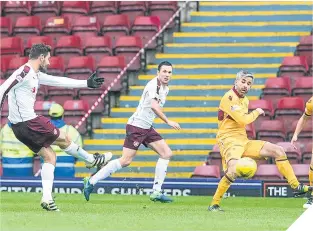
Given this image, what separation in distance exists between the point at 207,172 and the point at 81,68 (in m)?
5.05

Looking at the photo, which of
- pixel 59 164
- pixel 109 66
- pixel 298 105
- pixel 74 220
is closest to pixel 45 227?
pixel 74 220

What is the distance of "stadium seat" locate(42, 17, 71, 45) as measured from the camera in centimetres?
2544

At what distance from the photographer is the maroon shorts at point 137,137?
1672cm

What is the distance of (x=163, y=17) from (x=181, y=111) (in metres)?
3.15

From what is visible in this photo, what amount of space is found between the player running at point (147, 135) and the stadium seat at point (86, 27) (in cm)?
852

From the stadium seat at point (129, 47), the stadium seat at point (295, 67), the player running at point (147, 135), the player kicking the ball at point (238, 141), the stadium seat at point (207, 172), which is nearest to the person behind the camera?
the player kicking the ball at point (238, 141)

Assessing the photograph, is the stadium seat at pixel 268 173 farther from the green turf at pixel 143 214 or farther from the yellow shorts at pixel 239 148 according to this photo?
the yellow shorts at pixel 239 148

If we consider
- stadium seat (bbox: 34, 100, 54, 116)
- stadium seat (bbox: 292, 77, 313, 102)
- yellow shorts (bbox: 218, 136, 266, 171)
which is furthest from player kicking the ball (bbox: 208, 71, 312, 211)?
stadium seat (bbox: 34, 100, 54, 116)

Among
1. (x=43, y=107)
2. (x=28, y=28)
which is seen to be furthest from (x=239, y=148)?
(x=28, y=28)

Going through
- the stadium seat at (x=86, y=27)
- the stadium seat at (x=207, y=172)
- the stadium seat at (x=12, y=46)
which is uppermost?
the stadium seat at (x=86, y=27)

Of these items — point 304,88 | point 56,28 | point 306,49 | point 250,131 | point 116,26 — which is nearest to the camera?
point 250,131

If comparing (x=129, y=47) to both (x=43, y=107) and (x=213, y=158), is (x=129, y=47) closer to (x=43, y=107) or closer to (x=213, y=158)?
(x=43, y=107)

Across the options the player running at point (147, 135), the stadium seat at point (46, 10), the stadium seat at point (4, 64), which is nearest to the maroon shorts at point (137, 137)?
the player running at point (147, 135)

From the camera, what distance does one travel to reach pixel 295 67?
2250 cm
